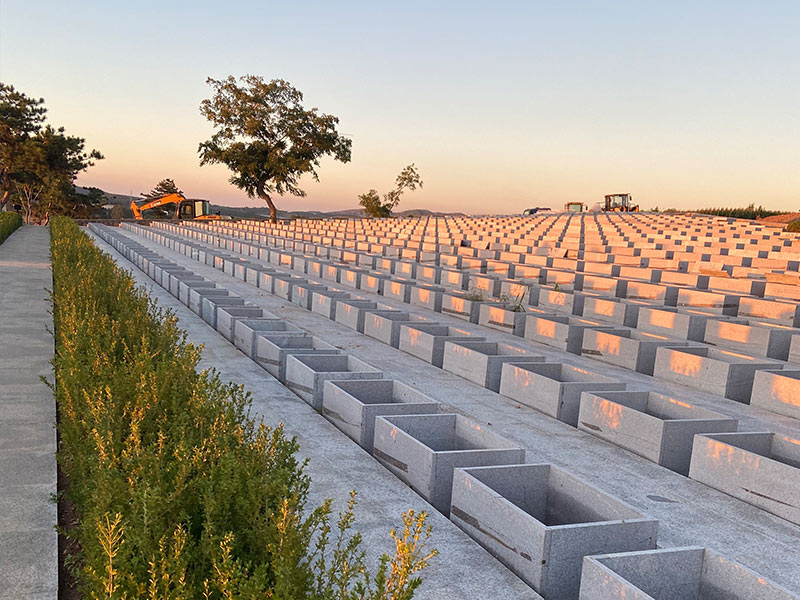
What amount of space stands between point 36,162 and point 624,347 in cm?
6339

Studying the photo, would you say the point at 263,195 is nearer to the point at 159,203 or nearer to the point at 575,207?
the point at 159,203

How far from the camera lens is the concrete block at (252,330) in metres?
9.34

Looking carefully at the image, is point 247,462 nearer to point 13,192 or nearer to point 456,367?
point 456,367

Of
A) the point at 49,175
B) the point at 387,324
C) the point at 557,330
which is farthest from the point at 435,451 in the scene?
the point at 49,175

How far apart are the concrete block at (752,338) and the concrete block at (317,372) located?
22.6ft

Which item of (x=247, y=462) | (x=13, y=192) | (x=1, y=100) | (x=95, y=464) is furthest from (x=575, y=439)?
(x=13, y=192)

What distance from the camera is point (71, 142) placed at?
64.5 metres

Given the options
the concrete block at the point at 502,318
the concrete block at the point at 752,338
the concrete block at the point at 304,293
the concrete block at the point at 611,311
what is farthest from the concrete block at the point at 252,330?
the concrete block at the point at 752,338

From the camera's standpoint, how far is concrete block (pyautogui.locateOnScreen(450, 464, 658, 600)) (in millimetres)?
3771

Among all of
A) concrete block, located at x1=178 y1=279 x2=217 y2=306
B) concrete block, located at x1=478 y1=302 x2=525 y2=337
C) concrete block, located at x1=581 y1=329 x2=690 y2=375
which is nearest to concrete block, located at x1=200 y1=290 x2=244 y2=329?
concrete block, located at x1=178 y1=279 x2=217 y2=306

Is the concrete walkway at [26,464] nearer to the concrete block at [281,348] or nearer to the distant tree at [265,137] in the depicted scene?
the concrete block at [281,348]

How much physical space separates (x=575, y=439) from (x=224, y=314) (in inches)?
255

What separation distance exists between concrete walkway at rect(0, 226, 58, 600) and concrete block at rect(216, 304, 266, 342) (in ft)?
8.37

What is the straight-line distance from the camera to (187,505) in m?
3.31
